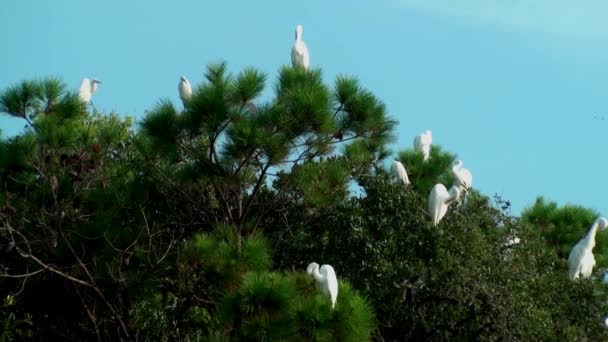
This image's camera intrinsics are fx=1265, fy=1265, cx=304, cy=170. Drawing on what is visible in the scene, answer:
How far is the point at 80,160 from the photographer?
7.79 m

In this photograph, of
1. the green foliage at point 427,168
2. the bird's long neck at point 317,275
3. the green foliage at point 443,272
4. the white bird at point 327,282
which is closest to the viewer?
the white bird at point 327,282

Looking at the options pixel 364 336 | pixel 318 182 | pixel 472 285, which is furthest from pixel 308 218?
pixel 364 336

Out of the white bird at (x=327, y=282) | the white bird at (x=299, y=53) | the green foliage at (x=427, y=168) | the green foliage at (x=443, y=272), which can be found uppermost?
the white bird at (x=299, y=53)

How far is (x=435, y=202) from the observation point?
7348 mm

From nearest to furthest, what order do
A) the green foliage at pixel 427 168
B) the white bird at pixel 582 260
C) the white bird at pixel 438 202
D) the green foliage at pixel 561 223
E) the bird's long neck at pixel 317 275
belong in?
the bird's long neck at pixel 317 275 < the white bird at pixel 438 202 < the white bird at pixel 582 260 < the green foliage at pixel 427 168 < the green foliage at pixel 561 223

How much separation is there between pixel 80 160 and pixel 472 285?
2534 millimetres

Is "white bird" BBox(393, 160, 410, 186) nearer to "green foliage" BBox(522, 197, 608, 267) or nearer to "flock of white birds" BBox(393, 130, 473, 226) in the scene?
"flock of white birds" BBox(393, 130, 473, 226)

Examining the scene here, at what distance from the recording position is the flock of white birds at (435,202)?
6.21m

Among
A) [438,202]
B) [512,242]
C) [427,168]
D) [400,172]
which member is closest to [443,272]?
[438,202]

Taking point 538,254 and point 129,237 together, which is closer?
point 129,237

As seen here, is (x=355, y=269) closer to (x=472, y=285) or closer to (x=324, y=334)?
(x=472, y=285)

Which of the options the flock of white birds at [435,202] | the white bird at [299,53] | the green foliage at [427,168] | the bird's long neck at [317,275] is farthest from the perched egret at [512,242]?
the white bird at [299,53]

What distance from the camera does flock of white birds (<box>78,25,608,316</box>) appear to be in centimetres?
621

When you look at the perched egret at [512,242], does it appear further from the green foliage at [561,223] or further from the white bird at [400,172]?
the green foliage at [561,223]
